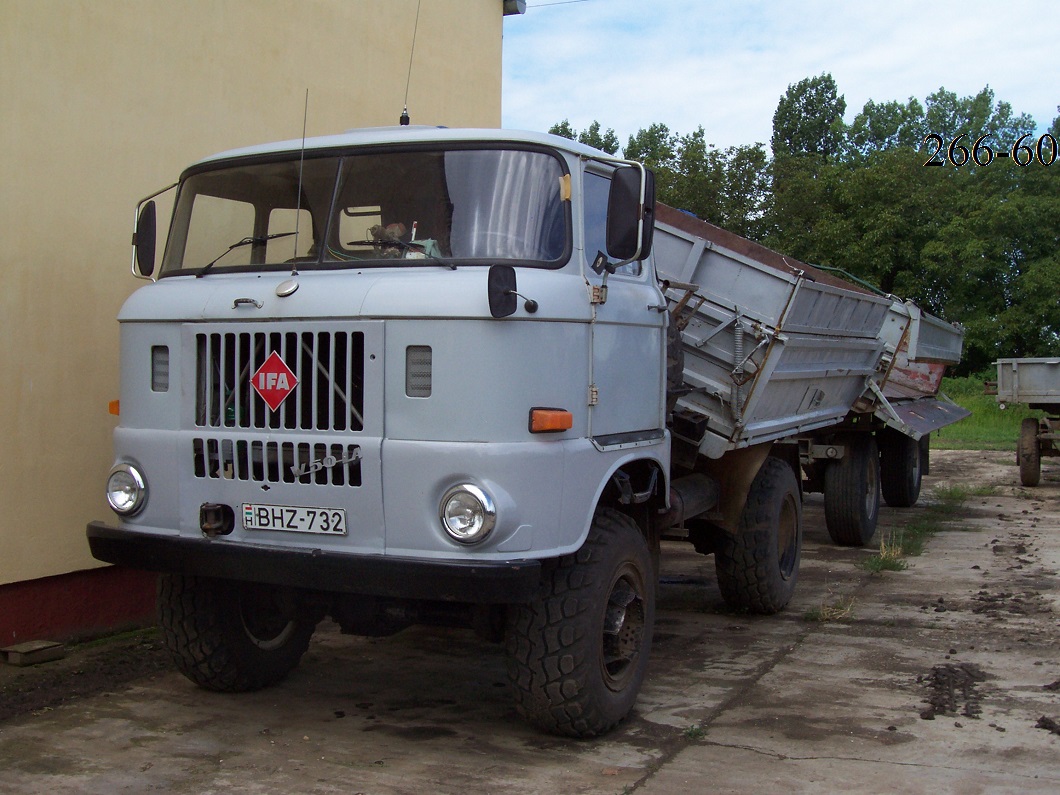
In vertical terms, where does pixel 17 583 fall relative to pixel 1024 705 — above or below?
above

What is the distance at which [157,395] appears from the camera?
4922 mm

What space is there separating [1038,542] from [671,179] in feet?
96.3

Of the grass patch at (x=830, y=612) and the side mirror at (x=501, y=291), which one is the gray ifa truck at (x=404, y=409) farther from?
the grass patch at (x=830, y=612)

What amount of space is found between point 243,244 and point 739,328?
2875 millimetres

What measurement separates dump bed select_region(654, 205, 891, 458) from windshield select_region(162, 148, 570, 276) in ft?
6.18

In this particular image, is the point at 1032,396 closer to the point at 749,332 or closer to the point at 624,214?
the point at 749,332

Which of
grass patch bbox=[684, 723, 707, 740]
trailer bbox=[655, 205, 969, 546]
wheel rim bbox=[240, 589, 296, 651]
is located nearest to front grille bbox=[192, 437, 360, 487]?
wheel rim bbox=[240, 589, 296, 651]

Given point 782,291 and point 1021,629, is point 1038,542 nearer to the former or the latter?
point 1021,629

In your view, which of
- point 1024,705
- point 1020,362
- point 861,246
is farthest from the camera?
point 861,246

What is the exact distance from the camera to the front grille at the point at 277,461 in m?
4.50

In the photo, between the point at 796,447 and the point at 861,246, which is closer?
the point at 796,447

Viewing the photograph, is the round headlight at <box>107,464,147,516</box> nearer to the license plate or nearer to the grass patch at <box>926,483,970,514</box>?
the license plate

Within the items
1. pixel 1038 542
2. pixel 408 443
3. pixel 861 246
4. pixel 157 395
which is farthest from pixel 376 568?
pixel 861 246

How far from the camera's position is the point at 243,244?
17.0 ft
